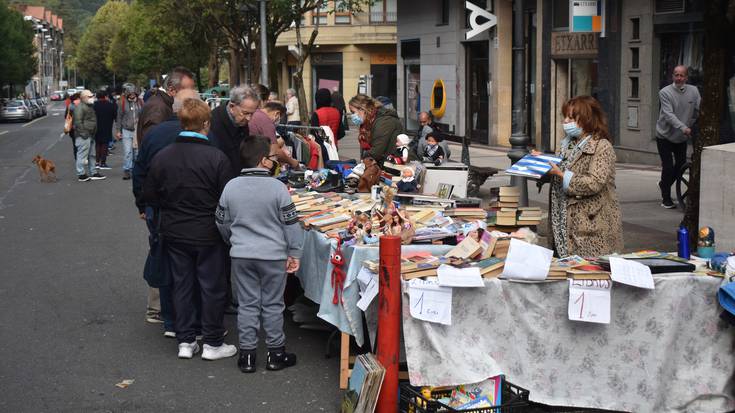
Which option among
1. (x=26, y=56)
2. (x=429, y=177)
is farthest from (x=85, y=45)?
(x=429, y=177)

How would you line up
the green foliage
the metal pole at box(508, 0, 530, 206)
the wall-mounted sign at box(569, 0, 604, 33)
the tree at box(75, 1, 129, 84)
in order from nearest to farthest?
the metal pole at box(508, 0, 530, 206) < the wall-mounted sign at box(569, 0, 604, 33) < the green foliage < the tree at box(75, 1, 129, 84)

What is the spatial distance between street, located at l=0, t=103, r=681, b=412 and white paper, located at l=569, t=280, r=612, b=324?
1.66m

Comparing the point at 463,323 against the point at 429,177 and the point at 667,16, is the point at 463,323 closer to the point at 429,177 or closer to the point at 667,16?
the point at 429,177

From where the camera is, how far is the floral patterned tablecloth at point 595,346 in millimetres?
6281

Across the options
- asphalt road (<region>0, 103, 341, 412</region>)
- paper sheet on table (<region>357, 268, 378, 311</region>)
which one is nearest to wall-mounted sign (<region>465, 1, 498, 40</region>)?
asphalt road (<region>0, 103, 341, 412</region>)

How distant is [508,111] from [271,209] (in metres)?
20.9

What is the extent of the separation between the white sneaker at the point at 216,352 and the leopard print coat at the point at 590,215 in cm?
265

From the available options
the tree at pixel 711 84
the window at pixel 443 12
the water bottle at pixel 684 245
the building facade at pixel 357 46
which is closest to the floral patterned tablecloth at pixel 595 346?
the water bottle at pixel 684 245

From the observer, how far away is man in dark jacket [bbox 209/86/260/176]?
27.5 ft

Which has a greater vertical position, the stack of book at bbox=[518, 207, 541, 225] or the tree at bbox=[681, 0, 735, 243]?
the tree at bbox=[681, 0, 735, 243]

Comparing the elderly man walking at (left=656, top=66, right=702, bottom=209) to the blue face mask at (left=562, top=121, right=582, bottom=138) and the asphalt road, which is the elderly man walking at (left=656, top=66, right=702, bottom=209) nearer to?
the blue face mask at (left=562, top=121, right=582, bottom=138)

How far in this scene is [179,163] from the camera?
24.4 ft

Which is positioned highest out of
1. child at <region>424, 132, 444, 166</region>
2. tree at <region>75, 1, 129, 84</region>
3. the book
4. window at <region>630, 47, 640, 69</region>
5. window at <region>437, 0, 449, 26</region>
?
tree at <region>75, 1, 129, 84</region>

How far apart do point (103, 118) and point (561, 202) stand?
15.9m
